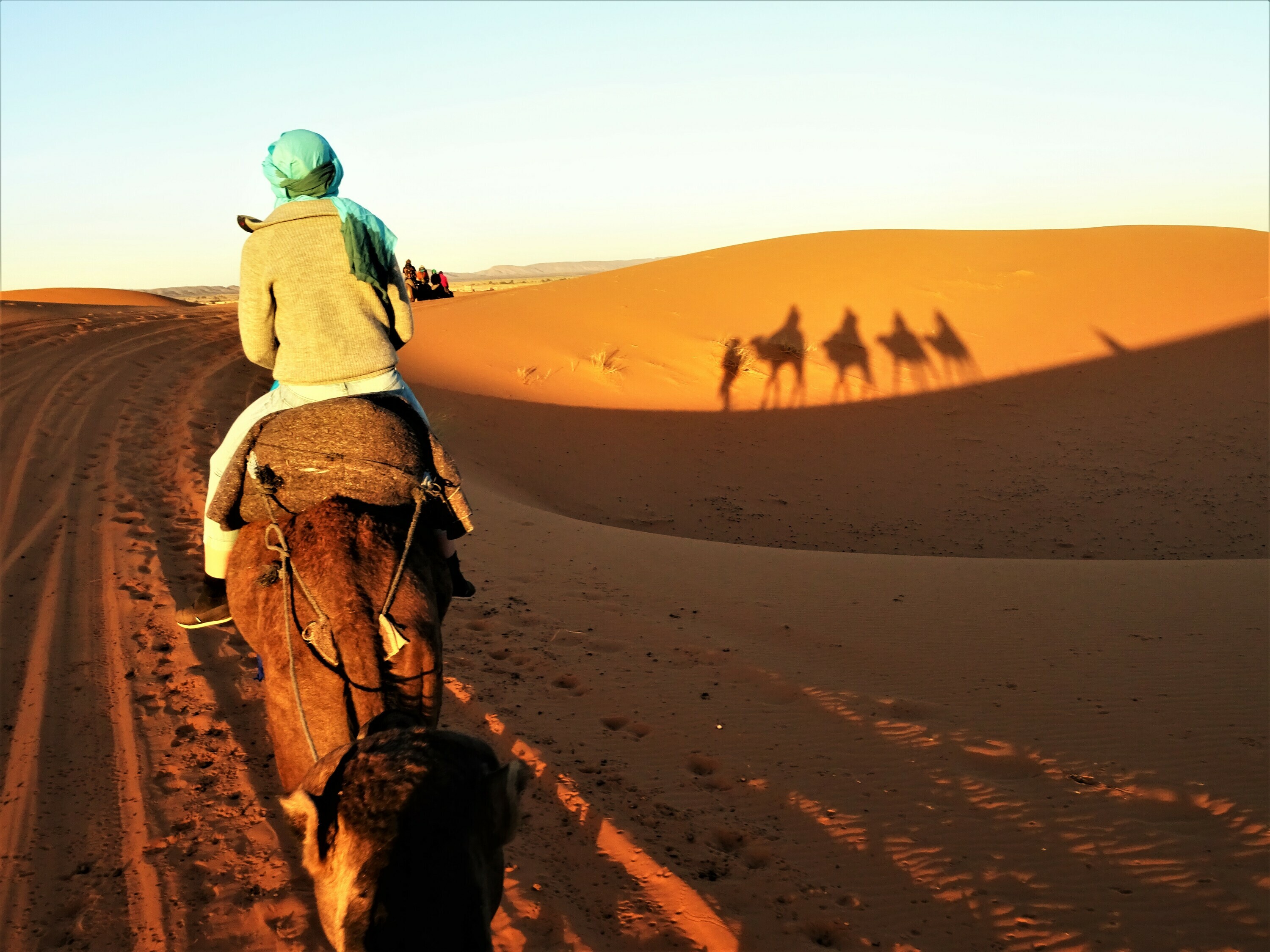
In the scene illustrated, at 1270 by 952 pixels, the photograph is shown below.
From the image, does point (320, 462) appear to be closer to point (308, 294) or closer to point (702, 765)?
point (308, 294)

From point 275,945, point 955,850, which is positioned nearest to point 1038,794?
point 955,850

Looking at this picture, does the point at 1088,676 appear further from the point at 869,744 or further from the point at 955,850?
the point at 955,850

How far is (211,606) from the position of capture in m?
3.09

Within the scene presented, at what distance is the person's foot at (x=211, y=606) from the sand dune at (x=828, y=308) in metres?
14.2

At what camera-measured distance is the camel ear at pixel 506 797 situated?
77.7 inches

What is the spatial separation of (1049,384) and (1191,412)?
2.84 meters

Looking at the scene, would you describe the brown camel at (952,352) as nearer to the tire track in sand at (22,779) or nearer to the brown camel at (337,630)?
the tire track in sand at (22,779)

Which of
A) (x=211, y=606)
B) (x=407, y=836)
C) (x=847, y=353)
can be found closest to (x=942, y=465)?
(x=847, y=353)

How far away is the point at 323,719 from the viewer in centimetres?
237

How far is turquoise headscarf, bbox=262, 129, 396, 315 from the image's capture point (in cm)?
286

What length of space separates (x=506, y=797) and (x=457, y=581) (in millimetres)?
1365

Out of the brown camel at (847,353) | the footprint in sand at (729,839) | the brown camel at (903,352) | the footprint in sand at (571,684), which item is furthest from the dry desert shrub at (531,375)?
the footprint in sand at (729,839)

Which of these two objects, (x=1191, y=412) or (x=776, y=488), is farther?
(x=1191, y=412)

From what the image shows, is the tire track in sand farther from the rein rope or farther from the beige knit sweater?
the beige knit sweater
